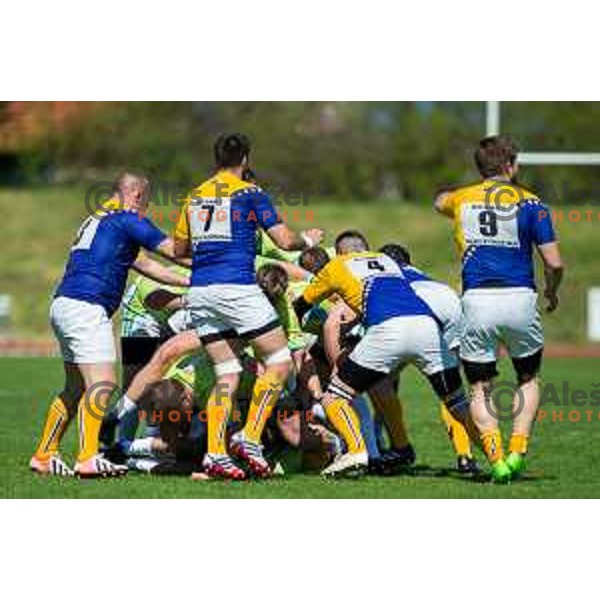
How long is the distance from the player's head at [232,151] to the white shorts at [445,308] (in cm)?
150

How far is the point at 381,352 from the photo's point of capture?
1049cm

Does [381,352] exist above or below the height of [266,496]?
above

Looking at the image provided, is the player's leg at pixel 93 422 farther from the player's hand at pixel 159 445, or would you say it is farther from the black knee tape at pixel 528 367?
the black knee tape at pixel 528 367

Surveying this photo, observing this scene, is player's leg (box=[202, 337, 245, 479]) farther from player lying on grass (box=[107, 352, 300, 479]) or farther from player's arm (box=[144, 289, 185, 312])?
player's arm (box=[144, 289, 185, 312])

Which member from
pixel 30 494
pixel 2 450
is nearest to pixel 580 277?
pixel 2 450

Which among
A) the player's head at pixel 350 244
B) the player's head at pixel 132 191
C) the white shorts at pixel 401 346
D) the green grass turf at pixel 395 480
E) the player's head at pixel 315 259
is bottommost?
the green grass turf at pixel 395 480

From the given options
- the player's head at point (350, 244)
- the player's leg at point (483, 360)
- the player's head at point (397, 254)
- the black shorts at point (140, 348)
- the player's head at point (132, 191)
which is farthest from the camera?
the black shorts at point (140, 348)

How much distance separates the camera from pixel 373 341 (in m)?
10.5

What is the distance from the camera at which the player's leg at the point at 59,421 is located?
35.8ft

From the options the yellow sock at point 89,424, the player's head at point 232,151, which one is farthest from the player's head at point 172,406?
the player's head at point 232,151

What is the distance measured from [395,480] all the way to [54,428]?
240 centimetres

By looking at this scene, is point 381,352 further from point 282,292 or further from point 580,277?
point 580,277

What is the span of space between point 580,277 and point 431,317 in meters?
20.5

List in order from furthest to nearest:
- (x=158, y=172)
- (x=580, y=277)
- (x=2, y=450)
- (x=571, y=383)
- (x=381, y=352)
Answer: (x=158, y=172), (x=580, y=277), (x=571, y=383), (x=2, y=450), (x=381, y=352)
